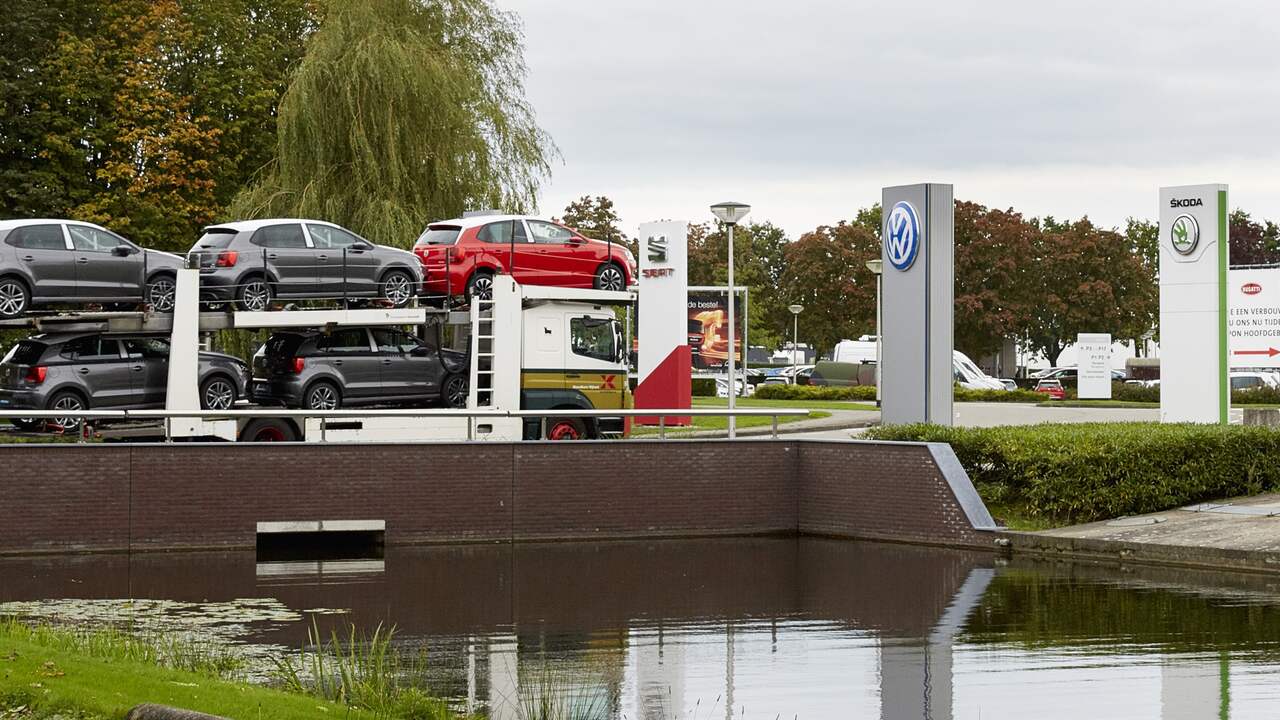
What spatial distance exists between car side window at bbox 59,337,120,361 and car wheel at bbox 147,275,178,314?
28.9 inches

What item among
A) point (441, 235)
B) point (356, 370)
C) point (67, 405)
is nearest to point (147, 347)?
point (67, 405)

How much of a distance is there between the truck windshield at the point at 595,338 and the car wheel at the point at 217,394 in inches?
198

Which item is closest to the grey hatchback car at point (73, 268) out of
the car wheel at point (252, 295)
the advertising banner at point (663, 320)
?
the car wheel at point (252, 295)

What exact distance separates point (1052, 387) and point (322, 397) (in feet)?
124

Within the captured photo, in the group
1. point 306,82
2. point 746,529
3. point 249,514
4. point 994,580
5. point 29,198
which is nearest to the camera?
point 994,580

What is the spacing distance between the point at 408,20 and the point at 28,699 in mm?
26550

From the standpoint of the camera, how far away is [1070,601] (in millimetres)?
13766

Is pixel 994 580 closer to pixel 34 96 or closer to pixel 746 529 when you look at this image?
pixel 746 529

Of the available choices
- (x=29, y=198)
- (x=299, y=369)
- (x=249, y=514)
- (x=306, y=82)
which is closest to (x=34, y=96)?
(x=29, y=198)

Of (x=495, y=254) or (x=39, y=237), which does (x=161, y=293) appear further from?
(x=495, y=254)

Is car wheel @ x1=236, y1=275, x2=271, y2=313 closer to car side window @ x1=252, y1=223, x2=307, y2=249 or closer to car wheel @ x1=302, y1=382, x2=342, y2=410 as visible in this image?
car side window @ x1=252, y1=223, x2=307, y2=249

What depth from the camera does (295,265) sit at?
21.4 meters

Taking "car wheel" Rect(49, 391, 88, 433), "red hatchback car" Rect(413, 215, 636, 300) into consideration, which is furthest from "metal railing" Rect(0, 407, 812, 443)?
"red hatchback car" Rect(413, 215, 636, 300)

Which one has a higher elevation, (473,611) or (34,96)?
(34,96)
